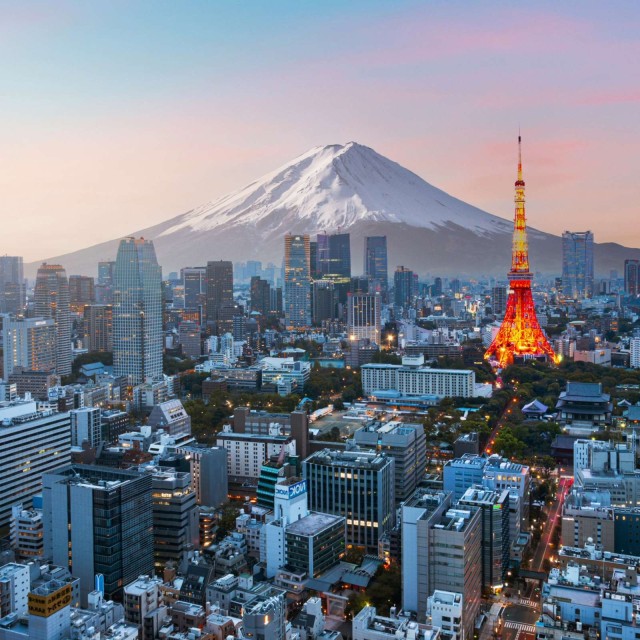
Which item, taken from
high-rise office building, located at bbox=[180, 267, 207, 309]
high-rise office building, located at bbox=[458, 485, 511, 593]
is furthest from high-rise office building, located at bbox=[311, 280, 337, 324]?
high-rise office building, located at bbox=[458, 485, 511, 593]

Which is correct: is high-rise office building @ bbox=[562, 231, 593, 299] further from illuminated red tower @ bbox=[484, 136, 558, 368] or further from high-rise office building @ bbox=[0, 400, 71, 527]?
high-rise office building @ bbox=[0, 400, 71, 527]

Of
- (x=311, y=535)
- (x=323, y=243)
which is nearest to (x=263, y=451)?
(x=311, y=535)

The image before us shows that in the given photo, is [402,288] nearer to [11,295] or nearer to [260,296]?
[260,296]

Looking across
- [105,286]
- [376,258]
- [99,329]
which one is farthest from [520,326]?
[376,258]

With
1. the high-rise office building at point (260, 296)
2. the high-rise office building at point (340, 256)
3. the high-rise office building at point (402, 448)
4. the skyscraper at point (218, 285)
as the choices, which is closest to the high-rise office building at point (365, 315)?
the skyscraper at point (218, 285)

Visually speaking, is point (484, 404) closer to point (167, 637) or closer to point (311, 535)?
point (311, 535)
